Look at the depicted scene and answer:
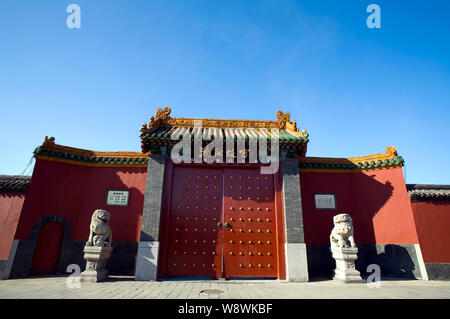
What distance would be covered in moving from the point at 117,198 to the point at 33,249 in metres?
2.63

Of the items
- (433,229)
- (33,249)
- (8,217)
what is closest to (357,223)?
(433,229)

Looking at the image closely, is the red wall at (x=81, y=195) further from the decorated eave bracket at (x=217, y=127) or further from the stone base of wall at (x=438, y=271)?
the stone base of wall at (x=438, y=271)

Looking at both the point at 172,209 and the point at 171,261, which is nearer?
the point at 171,261

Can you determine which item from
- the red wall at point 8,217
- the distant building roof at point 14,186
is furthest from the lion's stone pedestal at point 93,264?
the distant building roof at point 14,186

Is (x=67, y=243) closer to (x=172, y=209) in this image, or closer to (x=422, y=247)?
(x=172, y=209)

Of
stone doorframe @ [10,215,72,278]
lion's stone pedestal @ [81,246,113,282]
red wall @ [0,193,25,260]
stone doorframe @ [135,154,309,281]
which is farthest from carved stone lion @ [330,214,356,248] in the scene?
red wall @ [0,193,25,260]

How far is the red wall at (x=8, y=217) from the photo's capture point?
6469 millimetres

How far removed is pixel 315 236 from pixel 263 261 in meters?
2.26

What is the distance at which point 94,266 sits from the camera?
230 inches

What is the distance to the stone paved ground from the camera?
14.1 feet

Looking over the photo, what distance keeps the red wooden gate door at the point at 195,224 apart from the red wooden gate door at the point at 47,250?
3.76 metres

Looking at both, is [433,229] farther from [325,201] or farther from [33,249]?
[33,249]

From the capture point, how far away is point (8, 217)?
670 centimetres
